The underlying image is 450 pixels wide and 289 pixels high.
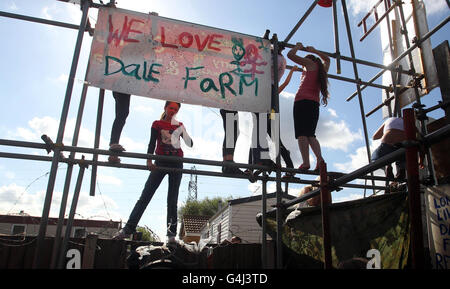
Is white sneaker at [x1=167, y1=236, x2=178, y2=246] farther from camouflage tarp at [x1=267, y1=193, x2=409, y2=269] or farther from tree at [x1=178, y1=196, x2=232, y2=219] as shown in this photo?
tree at [x1=178, y1=196, x2=232, y2=219]

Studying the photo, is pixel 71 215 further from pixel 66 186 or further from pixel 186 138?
pixel 186 138

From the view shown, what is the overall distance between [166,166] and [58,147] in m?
1.33

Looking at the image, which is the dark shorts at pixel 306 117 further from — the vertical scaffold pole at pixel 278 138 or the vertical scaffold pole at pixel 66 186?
the vertical scaffold pole at pixel 66 186

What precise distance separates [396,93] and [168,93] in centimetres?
389

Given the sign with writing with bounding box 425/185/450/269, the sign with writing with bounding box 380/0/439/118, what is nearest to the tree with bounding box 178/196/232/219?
the sign with writing with bounding box 380/0/439/118

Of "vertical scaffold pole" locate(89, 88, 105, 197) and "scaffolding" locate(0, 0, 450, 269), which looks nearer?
"scaffolding" locate(0, 0, 450, 269)

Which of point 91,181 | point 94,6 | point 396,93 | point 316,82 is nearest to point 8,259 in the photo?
point 91,181

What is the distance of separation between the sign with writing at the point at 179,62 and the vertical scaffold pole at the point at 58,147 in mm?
148

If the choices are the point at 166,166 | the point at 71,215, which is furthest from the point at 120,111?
the point at 71,215

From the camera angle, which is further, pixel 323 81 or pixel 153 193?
pixel 323 81

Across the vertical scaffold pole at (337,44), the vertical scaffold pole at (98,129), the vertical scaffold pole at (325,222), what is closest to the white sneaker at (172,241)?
the vertical scaffold pole at (98,129)

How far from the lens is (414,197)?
2.07m

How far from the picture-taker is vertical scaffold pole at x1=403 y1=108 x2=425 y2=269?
76.6 inches

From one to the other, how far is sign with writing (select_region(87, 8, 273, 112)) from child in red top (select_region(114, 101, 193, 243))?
2.40 feet
